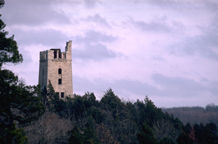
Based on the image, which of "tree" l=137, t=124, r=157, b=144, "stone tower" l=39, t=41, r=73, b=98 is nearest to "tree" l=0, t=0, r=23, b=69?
"tree" l=137, t=124, r=157, b=144

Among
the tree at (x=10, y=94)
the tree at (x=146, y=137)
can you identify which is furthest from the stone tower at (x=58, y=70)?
the tree at (x=10, y=94)

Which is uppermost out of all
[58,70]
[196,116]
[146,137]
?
[58,70]

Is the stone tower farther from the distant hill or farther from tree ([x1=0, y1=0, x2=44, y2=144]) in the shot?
the distant hill

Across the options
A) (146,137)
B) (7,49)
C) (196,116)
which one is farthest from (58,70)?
(196,116)

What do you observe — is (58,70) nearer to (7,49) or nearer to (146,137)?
(146,137)

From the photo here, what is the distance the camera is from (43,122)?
4156 cm

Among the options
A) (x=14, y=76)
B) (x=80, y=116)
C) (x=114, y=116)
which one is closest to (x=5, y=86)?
(x=14, y=76)

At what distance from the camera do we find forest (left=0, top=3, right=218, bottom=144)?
20109 mm

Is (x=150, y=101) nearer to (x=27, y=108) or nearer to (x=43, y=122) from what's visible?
(x=43, y=122)

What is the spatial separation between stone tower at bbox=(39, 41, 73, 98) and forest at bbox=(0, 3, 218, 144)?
6.78ft

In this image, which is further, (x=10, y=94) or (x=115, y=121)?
(x=115, y=121)

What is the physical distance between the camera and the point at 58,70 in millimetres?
57438

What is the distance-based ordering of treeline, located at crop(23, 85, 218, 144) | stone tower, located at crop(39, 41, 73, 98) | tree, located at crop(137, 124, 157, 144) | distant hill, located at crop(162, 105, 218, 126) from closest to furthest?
1. tree, located at crop(137, 124, 157, 144)
2. treeline, located at crop(23, 85, 218, 144)
3. stone tower, located at crop(39, 41, 73, 98)
4. distant hill, located at crop(162, 105, 218, 126)

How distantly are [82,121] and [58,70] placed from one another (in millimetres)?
11842
